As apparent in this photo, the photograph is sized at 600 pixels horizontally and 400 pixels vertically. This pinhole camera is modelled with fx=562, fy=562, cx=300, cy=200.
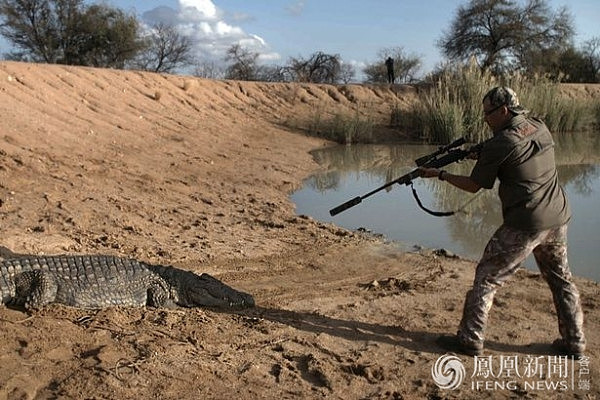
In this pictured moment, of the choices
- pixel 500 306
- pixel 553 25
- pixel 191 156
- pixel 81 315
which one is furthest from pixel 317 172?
pixel 553 25

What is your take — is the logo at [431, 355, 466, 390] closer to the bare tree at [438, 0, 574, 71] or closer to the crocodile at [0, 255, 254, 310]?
the crocodile at [0, 255, 254, 310]

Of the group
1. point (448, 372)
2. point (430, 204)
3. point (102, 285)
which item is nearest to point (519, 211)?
point (448, 372)

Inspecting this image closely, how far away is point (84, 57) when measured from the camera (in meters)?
26.3

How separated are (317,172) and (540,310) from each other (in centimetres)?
767

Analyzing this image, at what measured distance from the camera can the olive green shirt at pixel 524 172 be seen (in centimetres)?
363

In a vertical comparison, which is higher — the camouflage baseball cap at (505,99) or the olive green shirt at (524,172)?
the camouflage baseball cap at (505,99)

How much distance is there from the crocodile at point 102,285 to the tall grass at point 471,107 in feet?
38.0

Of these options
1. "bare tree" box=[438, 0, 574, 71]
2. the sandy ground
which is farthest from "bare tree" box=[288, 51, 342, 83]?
the sandy ground

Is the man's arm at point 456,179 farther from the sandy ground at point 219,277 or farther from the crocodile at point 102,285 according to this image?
the crocodile at point 102,285

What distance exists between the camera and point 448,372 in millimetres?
3773

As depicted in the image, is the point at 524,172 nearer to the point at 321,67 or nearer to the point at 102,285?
the point at 102,285

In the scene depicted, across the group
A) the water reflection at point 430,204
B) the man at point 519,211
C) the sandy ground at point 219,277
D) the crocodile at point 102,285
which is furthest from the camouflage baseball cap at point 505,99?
the water reflection at point 430,204

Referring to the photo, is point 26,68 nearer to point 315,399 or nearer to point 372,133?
point 372,133

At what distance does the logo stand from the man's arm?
1.19 metres
